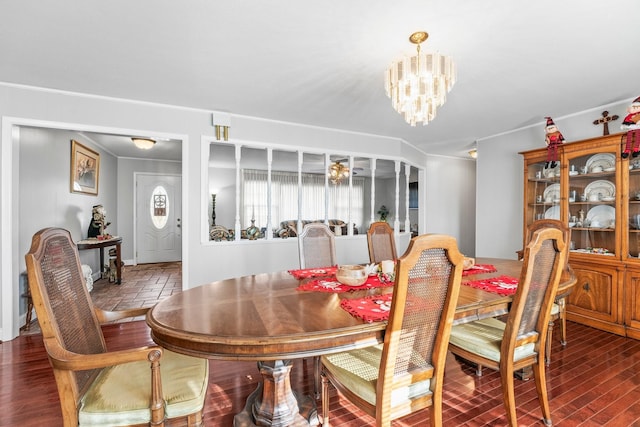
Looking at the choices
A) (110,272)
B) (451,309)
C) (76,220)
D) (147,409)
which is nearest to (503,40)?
(451,309)

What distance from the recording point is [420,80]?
75.9 inches

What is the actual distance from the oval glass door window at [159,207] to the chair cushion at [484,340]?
6842mm

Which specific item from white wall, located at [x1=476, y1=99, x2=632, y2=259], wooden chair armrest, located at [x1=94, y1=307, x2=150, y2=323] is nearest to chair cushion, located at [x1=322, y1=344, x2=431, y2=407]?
wooden chair armrest, located at [x1=94, y1=307, x2=150, y2=323]

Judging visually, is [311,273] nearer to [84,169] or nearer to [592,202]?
[592,202]

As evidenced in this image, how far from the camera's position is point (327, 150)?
13.6ft

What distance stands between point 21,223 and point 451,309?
4.04 metres

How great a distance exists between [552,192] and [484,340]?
9.05 feet

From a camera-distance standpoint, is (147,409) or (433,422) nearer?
(147,409)

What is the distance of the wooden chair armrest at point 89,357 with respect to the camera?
1.06 meters

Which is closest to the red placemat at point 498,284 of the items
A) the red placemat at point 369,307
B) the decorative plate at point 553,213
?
the red placemat at point 369,307

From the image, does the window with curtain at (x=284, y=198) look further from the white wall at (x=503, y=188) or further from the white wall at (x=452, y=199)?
the white wall at (x=503, y=188)

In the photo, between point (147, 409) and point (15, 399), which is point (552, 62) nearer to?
point (147, 409)

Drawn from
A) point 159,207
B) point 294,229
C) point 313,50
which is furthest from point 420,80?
point 159,207

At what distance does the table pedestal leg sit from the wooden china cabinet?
3.09 metres
